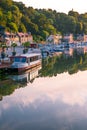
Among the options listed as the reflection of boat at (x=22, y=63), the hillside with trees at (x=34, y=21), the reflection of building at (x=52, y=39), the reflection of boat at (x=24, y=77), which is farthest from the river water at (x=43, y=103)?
the reflection of building at (x=52, y=39)

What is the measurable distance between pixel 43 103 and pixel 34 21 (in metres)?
95.7

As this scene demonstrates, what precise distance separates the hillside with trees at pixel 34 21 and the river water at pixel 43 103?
60.2 meters

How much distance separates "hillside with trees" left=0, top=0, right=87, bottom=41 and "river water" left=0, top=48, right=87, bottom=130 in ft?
198

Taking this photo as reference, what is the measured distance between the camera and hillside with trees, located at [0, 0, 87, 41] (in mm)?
96938

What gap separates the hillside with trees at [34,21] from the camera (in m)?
96.9

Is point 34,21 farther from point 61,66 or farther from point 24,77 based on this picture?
point 24,77

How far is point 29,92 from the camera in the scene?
2550 centimetres

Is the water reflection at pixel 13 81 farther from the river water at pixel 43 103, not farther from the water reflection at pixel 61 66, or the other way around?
the water reflection at pixel 61 66

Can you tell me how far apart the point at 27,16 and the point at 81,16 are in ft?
206

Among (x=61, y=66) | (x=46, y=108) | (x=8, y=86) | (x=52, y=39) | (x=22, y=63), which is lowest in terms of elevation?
(x=52, y=39)

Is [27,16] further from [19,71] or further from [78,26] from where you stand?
[19,71]

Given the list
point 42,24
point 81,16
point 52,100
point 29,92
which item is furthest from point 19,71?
point 81,16

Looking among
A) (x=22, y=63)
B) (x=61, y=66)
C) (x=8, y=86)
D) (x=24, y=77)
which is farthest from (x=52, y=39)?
(x=8, y=86)

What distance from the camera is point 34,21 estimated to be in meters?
116
